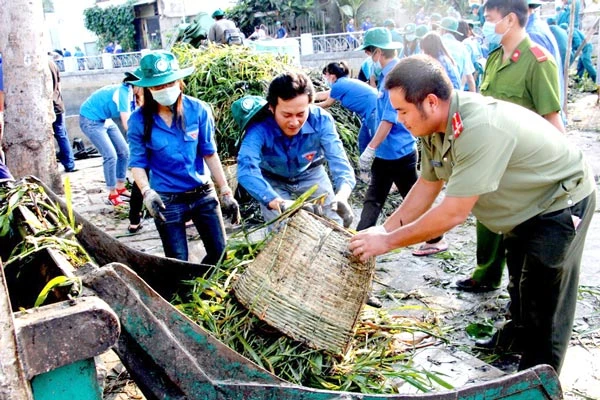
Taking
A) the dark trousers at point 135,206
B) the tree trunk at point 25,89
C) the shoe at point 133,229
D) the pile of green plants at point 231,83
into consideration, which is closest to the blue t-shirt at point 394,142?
the pile of green plants at point 231,83

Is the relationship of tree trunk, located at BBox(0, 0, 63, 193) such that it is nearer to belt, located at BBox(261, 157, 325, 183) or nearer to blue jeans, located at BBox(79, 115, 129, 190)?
blue jeans, located at BBox(79, 115, 129, 190)

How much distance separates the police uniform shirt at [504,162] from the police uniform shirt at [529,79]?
978mm

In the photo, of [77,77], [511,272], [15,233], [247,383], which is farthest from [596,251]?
[77,77]

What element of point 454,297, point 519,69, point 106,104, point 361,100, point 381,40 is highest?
point 381,40

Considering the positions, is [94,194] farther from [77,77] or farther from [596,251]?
[77,77]

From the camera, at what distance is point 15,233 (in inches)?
100

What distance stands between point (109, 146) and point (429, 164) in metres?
4.96

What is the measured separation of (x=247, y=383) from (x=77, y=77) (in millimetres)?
21617

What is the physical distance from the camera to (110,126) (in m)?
7.27

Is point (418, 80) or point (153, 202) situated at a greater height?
point (418, 80)

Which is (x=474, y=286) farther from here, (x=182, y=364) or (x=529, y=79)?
(x=182, y=364)

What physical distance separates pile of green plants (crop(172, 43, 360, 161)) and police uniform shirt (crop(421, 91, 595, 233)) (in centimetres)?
412

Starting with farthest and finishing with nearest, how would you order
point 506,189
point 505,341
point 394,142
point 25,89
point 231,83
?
1. point 231,83
2. point 25,89
3. point 394,142
4. point 505,341
5. point 506,189

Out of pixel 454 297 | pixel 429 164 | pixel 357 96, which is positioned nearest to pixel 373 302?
pixel 454 297
